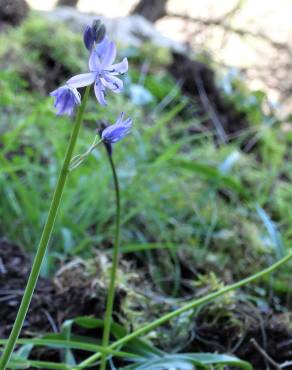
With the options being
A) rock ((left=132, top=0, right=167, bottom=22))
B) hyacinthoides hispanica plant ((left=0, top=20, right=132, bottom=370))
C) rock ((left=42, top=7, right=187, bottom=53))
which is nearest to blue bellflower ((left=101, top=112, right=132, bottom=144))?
hyacinthoides hispanica plant ((left=0, top=20, right=132, bottom=370))

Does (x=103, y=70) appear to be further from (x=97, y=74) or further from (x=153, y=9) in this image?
(x=153, y=9)

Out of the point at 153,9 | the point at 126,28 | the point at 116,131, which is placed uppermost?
the point at 116,131

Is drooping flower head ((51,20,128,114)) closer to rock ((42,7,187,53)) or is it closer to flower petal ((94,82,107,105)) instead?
flower petal ((94,82,107,105))

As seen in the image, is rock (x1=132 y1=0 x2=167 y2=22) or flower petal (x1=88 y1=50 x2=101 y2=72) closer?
flower petal (x1=88 y1=50 x2=101 y2=72)

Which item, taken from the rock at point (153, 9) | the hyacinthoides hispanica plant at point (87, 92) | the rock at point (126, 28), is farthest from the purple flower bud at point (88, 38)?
the rock at point (153, 9)

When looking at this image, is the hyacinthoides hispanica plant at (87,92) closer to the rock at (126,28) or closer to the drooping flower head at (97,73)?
the drooping flower head at (97,73)

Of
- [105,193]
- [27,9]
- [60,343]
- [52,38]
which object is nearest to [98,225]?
[105,193]

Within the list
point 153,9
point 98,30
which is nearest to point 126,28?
point 153,9

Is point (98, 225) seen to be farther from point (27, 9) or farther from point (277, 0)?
point (277, 0)
